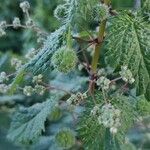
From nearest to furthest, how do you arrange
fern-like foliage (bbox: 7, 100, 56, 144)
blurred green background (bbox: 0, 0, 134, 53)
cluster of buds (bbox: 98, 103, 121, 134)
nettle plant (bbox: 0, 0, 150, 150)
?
cluster of buds (bbox: 98, 103, 121, 134)
nettle plant (bbox: 0, 0, 150, 150)
fern-like foliage (bbox: 7, 100, 56, 144)
blurred green background (bbox: 0, 0, 134, 53)

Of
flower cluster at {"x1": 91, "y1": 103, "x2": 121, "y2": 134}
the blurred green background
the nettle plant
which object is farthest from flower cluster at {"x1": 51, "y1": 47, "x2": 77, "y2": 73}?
the blurred green background

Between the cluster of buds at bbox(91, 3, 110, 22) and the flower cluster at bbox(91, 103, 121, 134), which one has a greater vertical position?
the cluster of buds at bbox(91, 3, 110, 22)

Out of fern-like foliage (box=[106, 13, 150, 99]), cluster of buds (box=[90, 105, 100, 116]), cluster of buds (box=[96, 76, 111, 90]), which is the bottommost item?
cluster of buds (box=[90, 105, 100, 116])

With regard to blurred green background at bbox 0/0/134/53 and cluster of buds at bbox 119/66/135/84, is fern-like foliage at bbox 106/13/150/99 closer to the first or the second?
cluster of buds at bbox 119/66/135/84

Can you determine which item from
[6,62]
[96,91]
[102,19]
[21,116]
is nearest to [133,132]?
[6,62]

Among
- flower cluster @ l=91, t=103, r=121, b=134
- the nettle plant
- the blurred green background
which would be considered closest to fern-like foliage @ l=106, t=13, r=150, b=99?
the nettle plant

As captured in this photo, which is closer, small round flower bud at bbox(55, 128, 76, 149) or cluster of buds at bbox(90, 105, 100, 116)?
cluster of buds at bbox(90, 105, 100, 116)

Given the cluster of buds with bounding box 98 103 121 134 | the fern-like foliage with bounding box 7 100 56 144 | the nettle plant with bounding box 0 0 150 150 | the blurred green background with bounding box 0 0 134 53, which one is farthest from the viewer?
the blurred green background with bounding box 0 0 134 53
